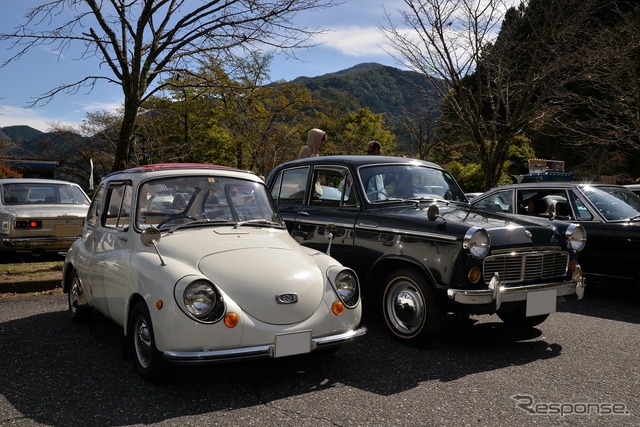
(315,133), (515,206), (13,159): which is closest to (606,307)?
(515,206)

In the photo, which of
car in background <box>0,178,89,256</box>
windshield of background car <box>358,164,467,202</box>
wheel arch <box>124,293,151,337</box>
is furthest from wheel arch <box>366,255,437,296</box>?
car in background <box>0,178,89,256</box>

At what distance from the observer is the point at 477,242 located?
462 centimetres

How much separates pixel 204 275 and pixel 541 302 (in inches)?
116

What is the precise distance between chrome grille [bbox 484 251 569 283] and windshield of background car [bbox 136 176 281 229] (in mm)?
1996

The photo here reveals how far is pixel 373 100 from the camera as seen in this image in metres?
112

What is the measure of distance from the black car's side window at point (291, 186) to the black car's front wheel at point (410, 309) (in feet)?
5.78

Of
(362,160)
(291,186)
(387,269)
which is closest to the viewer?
(387,269)

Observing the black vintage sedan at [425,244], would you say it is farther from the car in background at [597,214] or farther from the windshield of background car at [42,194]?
the windshield of background car at [42,194]

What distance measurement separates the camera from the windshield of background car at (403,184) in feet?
19.0

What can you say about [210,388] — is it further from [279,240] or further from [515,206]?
[515,206]

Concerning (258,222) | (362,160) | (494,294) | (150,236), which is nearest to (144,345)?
(150,236)

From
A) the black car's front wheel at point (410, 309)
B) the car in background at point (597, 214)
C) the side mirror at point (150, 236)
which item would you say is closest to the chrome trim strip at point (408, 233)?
the black car's front wheel at point (410, 309)

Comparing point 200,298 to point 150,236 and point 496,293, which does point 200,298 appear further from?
point 496,293

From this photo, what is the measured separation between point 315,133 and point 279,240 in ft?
13.2
